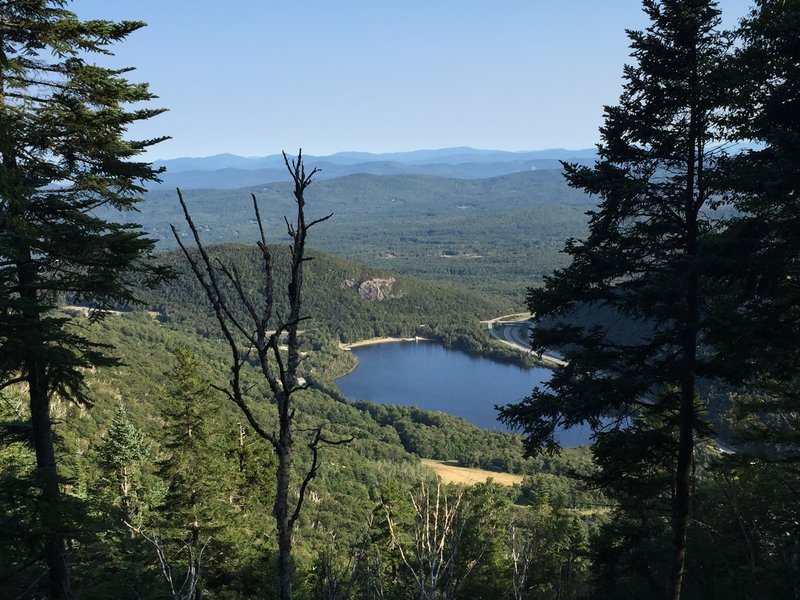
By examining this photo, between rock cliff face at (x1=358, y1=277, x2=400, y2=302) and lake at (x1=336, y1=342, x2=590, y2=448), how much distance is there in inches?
1356

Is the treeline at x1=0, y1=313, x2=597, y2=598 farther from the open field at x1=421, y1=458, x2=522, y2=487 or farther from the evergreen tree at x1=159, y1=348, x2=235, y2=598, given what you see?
the open field at x1=421, y1=458, x2=522, y2=487

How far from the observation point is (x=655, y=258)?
28.9 feet

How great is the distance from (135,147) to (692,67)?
28.0ft

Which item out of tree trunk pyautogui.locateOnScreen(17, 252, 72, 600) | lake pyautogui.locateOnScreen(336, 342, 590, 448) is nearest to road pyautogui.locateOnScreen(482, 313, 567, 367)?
lake pyautogui.locateOnScreen(336, 342, 590, 448)

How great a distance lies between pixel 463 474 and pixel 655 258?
70.9 m

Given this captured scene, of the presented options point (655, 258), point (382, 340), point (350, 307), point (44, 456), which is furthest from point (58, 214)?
point (350, 307)

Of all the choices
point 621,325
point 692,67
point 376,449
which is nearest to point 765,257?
point 692,67

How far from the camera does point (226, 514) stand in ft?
55.3

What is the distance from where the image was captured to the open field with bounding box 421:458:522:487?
233ft

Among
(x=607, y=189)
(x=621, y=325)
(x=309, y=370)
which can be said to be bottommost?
(x=309, y=370)

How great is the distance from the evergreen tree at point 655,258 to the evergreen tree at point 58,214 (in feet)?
21.1

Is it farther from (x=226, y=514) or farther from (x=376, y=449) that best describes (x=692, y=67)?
(x=376, y=449)

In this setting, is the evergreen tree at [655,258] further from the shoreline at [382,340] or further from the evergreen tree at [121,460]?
the shoreline at [382,340]

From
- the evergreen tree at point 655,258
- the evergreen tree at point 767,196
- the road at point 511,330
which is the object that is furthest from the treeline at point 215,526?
the road at point 511,330
